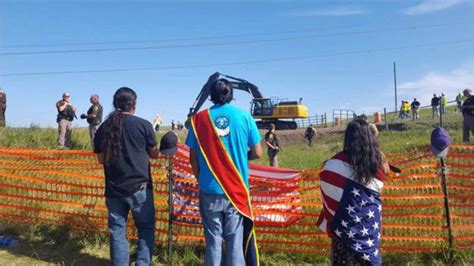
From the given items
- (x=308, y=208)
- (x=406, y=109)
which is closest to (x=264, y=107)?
(x=406, y=109)

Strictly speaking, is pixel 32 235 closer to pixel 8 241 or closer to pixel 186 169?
pixel 8 241

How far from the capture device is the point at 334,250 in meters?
3.15

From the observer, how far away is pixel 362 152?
2.95m

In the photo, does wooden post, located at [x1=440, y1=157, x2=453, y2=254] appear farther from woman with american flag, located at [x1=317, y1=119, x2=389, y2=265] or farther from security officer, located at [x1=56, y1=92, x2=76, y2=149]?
security officer, located at [x1=56, y1=92, x2=76, y2=149]

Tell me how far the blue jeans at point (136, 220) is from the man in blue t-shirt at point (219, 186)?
673mm

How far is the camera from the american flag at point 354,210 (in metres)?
2.98

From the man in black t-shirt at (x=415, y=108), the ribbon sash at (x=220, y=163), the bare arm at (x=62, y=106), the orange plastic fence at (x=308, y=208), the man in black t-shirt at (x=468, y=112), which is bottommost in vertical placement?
the orange plastic fence at (x=308, y=208)

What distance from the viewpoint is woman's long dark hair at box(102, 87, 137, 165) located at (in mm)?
3672

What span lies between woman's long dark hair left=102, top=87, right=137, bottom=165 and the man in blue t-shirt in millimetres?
709

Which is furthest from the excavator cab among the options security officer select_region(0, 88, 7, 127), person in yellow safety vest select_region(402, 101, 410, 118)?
security officer select_region(0, 88, 7, 127)

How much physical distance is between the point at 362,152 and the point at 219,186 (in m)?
1.07

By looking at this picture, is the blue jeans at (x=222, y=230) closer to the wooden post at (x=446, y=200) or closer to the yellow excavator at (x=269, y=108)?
the wooden post at (x=446, y=200)

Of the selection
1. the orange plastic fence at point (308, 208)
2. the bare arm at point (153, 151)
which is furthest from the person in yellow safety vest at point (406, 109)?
the bare arm at point (153, 151)

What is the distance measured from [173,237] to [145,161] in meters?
1.33
